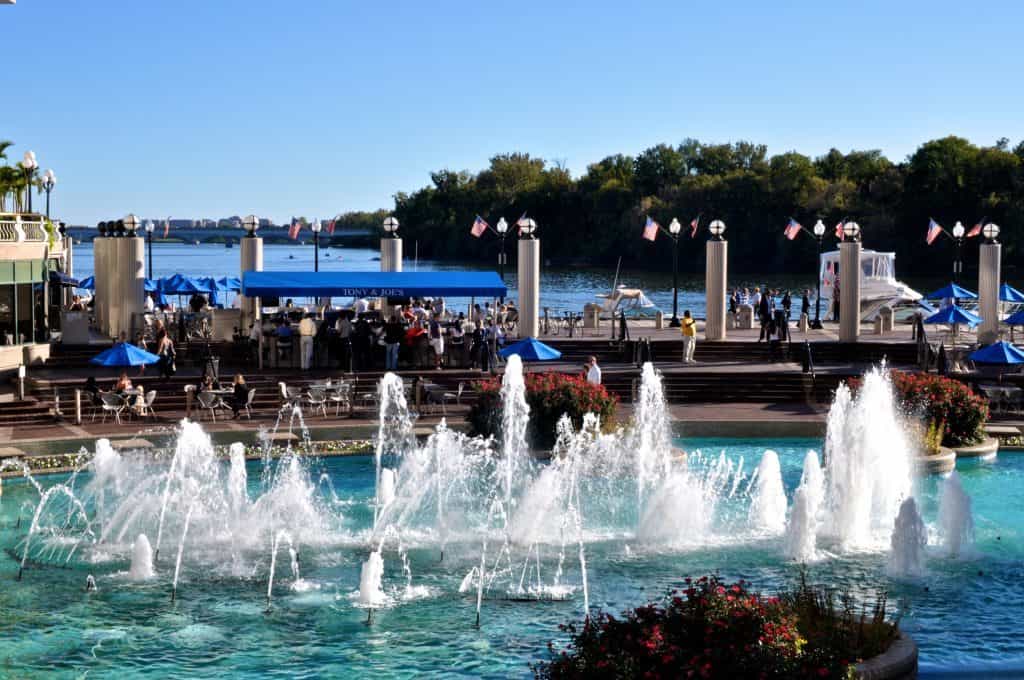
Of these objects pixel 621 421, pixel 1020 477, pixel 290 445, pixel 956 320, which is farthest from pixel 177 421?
pixel 956 320

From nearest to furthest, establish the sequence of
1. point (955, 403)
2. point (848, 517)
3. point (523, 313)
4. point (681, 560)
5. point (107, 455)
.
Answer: point (681, 560), point (848, 517), point (107, 455), point (955, 403), point (523, 313)

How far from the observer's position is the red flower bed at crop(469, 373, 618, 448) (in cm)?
2702

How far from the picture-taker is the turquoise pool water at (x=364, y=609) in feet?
49.0

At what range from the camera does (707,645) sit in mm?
11406

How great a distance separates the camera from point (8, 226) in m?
37.1

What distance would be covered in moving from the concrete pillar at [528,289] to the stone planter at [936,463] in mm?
15314

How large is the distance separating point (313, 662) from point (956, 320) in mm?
28787

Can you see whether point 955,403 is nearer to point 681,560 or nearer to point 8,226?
point 681,560

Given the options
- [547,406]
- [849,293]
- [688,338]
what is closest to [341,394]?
[547,406]

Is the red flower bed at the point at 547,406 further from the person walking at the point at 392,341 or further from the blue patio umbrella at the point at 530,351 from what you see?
the person walking at the point at 392,341

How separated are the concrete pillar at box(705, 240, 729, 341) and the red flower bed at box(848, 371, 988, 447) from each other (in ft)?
43.0

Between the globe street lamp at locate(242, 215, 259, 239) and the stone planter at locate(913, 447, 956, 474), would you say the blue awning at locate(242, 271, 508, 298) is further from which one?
the stone planter at locate(913, 447, 956, 474)

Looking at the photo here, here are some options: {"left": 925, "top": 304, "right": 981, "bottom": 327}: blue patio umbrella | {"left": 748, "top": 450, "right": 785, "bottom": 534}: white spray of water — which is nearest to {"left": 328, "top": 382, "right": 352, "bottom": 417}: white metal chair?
{"left": 748, "top": 450, "right": 785, "bottom": 534}: white spray of water

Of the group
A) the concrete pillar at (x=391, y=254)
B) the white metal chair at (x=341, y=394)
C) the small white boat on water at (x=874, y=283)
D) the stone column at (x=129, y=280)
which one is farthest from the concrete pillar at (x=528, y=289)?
the small white boat on water at (x=874, y=283)
